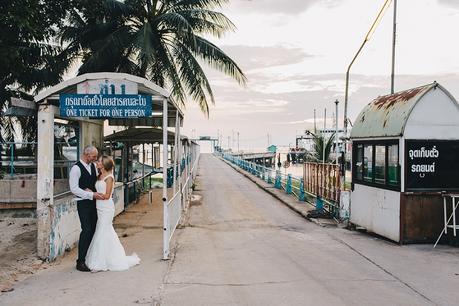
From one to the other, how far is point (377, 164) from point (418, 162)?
44.5 inches

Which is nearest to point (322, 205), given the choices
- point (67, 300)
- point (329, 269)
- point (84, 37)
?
point (329, 269)

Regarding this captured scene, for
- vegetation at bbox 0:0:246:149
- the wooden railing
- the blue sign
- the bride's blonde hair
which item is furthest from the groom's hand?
vegetation at bbox 0:0:246:149

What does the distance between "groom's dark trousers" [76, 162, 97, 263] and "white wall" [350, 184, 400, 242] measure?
6189 mm

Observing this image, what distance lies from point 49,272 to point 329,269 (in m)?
4.52

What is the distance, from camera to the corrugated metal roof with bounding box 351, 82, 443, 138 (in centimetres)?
1027

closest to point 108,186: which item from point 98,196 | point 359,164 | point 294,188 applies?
point 98,196

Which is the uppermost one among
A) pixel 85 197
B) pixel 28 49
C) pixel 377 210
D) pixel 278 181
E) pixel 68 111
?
pixel 28 49

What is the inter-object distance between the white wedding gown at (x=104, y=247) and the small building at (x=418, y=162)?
576 centimetres

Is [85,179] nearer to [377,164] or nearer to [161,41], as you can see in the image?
[377,164]

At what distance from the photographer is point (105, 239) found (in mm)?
7922

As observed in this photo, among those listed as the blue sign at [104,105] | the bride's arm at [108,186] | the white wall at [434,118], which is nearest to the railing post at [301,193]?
the white wall at [434,118]

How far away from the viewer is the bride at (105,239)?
25.8 ft

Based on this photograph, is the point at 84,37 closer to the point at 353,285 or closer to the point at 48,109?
the point at 48,109

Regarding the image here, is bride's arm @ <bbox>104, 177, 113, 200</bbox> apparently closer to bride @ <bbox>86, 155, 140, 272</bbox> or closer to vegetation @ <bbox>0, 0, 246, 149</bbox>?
bride @ <bbox>86, 155, 140, 272</bbox>
